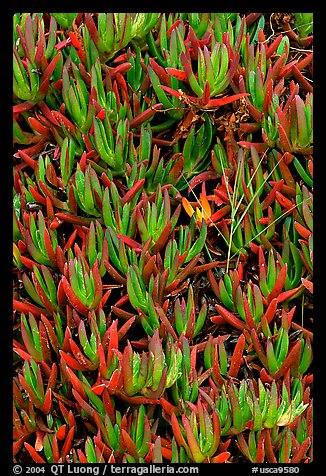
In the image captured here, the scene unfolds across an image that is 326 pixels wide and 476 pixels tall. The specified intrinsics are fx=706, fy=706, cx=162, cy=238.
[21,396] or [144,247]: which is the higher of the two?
[144,247]

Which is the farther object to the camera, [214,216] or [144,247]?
[214,216]

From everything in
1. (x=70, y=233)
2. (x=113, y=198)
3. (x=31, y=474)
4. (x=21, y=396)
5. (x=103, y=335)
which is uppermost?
(x=113, y=198)

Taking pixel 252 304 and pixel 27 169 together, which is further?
pixel 27 169

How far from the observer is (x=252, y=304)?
163 centimetres

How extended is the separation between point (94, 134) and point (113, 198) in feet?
0.52

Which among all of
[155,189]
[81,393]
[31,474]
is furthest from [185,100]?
[31,474]

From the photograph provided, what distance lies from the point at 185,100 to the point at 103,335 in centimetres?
59

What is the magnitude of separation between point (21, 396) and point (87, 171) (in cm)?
54

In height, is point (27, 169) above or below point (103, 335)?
above

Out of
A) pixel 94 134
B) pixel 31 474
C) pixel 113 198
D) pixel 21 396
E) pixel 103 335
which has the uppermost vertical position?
pixel 94 134

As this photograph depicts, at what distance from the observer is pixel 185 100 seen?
169cm

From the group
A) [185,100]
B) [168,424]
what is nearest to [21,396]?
[168,424]

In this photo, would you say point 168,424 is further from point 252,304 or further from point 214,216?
point 214,216

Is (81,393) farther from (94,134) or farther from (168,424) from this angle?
(94,134)
